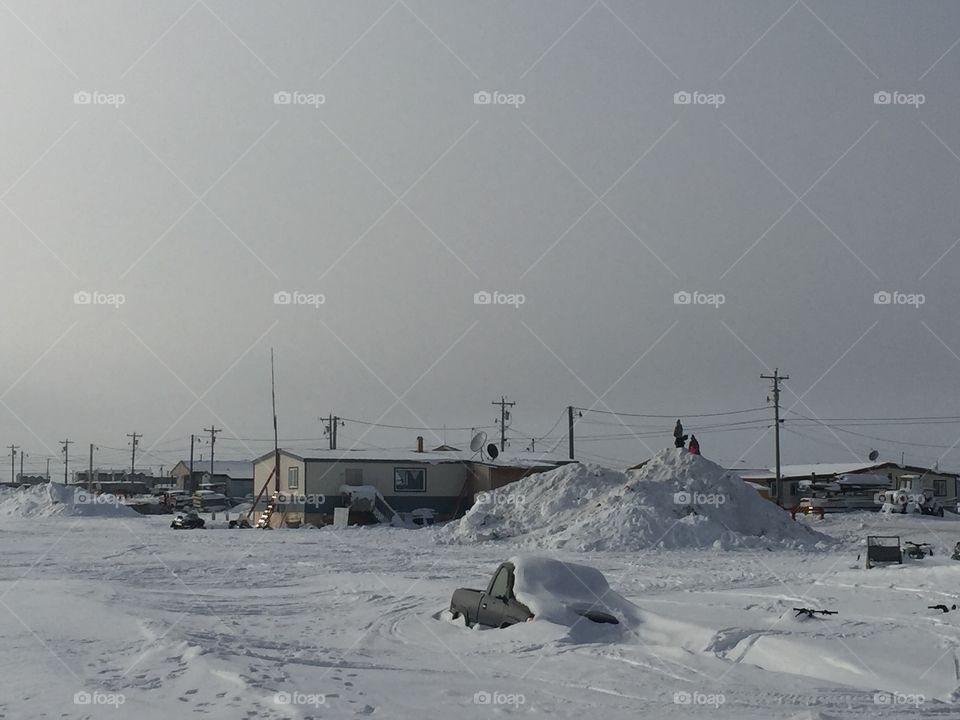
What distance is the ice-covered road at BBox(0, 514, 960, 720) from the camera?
31.8 feet

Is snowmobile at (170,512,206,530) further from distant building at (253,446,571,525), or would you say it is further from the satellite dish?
the satellite dish

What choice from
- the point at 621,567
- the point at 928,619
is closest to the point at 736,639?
the point at 928,619

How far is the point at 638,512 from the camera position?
35.5 metres

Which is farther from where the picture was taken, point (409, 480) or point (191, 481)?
point (191, 481)

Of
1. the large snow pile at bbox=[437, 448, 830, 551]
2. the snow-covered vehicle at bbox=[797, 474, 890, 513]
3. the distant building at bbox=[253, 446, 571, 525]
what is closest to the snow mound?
the large snow pile at bbox=[437, 448, 830, 551]

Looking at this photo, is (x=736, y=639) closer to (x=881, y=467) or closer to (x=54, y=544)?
(x=54, y=544)

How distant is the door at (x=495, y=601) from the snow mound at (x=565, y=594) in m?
0.19

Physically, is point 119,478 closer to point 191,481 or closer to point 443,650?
point 191,481

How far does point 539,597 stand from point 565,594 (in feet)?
1.77

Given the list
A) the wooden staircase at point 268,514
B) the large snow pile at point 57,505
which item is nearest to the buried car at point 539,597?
the wooden staircase at point 268,514

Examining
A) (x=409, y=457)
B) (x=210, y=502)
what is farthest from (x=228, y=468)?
(x=409, y=457)

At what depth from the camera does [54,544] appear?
121 feet

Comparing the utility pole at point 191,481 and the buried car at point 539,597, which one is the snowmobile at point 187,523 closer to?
the buried car at point 539,597

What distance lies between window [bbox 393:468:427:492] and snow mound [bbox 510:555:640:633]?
1615 inches
